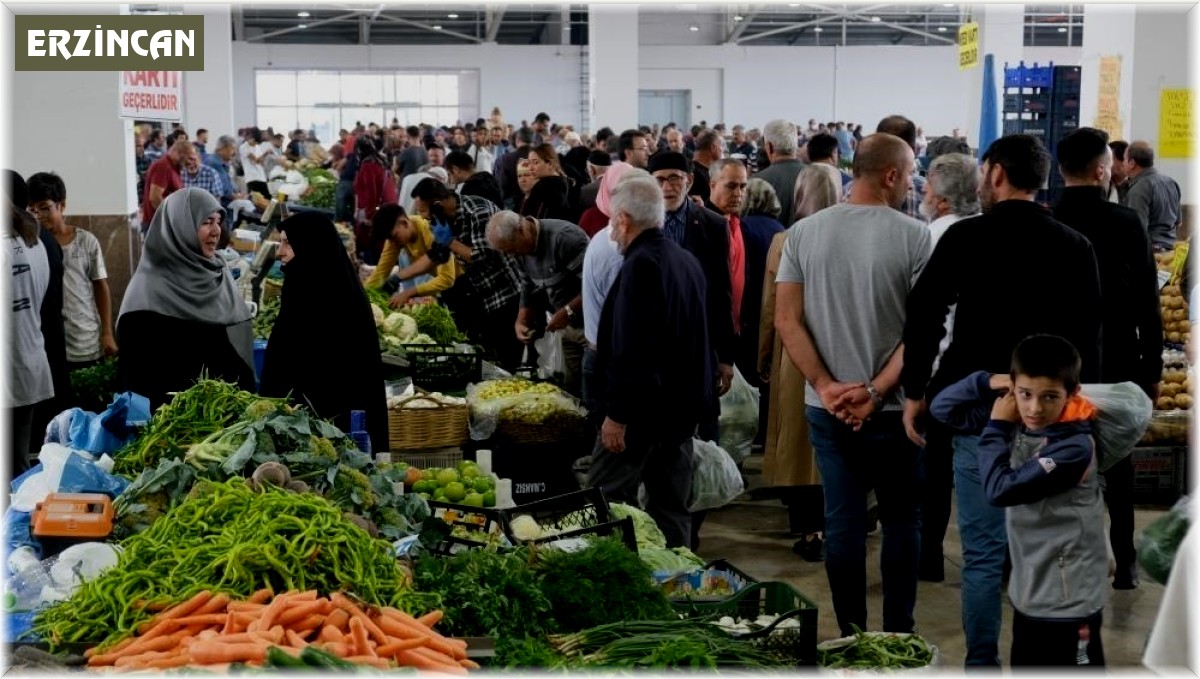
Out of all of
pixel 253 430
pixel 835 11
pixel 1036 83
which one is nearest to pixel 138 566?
pixel 253 430

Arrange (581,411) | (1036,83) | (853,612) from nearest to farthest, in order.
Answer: (853,612)
(581,411)
(1036,83)

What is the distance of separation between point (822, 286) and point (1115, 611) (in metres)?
1.98

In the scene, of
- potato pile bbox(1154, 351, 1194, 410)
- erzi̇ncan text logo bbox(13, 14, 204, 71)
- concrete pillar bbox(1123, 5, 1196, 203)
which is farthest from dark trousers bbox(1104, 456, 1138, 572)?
concrete pillar bbox(1123, 5, 1196, 203)

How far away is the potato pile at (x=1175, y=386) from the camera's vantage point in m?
6.90

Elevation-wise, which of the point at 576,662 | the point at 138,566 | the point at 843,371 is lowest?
the point at 576,662

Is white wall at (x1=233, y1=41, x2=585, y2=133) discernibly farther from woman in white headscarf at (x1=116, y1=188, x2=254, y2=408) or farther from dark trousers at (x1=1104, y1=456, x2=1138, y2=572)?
dark trousers at (x1=1104, y1=456, x2=1138, y2=572)

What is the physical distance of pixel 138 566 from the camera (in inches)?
129

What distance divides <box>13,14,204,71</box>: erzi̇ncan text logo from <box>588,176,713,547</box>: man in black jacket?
5.86ft

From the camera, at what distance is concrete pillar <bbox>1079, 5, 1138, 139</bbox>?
985cm

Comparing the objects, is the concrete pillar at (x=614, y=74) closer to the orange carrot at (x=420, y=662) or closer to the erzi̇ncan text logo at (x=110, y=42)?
the erzi̇ncan text logo at (x=110, y=42)

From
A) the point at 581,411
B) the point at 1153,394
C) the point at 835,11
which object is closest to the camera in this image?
the point at 1153,394

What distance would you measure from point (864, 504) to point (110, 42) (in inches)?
153

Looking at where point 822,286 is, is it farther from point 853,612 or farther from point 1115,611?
point 1115,611

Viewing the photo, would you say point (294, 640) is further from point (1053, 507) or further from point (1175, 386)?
point (1175, 386)
